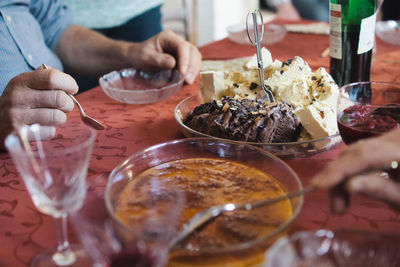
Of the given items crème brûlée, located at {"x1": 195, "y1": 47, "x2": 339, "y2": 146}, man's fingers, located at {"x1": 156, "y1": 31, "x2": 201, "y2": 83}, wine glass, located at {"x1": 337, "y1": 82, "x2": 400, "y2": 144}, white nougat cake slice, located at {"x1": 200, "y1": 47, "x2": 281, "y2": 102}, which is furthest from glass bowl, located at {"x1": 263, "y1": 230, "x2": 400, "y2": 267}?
man's fingers, located at {"x1": 156, "y1": 31, "x2": 201, "y2": 83}

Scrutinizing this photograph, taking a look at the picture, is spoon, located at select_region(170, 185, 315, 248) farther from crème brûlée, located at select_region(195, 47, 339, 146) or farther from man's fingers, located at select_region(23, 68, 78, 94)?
man's fingers, located at select_region(23, 68, 78, 94)

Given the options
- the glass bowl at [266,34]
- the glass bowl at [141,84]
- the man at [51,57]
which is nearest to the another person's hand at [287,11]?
the glass bowl at [266,34]

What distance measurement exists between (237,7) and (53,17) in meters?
3.37

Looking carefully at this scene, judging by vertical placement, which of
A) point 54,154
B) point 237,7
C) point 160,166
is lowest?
point 237,7

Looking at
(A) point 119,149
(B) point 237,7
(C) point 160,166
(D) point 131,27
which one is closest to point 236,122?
(C) point 160,166

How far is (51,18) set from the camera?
6.23 ft

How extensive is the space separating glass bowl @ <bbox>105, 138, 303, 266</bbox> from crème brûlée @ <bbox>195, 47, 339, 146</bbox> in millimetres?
204

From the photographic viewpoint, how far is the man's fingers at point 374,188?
1.87 ft

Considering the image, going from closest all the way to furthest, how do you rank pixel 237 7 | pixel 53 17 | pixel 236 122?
pixel 236 122 < pixel 53 17 < pixel 237 7

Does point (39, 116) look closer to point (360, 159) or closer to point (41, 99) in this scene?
point (41, 99)

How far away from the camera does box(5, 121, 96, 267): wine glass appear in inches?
25.5

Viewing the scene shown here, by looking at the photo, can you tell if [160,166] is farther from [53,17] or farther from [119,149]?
[53,17]

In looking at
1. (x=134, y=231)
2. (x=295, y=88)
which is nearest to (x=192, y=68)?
(x=295, y=88)

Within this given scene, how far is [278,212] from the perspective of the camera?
680mm
